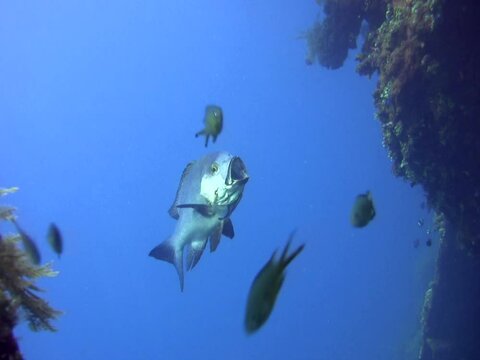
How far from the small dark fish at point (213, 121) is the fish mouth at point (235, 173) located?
1.27 metres

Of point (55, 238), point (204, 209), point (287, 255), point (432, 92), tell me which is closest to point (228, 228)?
point (204, 209)

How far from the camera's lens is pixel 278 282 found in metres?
1.74

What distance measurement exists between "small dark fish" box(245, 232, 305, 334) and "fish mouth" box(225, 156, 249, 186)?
1.63m

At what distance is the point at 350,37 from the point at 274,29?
67877 millimetres

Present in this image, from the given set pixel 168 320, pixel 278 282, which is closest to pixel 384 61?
pixel 278 282

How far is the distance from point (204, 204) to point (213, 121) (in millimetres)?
1432

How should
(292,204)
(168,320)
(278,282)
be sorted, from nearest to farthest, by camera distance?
(278,282) < (168,320) < (292,204)

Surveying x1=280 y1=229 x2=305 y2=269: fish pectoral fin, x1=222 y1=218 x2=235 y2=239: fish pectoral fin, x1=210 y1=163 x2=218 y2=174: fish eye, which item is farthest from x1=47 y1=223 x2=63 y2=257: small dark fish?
x1=280 y1=229 x2=305 y2=269: fish pectoral fin

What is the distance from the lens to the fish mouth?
342 cm

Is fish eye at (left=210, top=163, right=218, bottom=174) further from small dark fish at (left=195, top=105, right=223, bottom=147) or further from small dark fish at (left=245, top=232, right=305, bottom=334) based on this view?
small dark fish at (left=245, top=232, right=305, bottom=334)

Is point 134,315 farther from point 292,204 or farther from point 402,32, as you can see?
point 402,32

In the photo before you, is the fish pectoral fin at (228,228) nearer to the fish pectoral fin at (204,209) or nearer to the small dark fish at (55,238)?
the fish pectoral fin at (204,209)

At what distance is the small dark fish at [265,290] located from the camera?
1634 millimetres

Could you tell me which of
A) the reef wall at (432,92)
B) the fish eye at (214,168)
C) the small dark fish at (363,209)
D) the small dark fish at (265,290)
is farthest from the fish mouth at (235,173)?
the reef wall at (432,92)
